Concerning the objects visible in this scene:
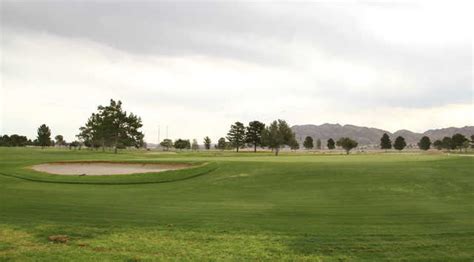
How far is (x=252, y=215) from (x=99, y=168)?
24063 millimetres

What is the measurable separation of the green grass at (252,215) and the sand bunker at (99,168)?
199 inches

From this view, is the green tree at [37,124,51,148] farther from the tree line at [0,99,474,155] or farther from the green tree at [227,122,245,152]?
the green tree at [227,122,245,152]

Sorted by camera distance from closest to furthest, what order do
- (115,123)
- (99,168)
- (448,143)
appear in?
(99,168), (115,123), (448,143)

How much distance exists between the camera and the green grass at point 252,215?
10703mm

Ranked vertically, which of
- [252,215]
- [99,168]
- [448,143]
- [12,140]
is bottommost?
[252,215]

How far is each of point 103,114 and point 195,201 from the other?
7704cm

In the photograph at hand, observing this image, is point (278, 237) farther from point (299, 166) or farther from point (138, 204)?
point (299, 166)

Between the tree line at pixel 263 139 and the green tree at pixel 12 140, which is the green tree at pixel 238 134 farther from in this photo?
the green tree at pixel 12 140

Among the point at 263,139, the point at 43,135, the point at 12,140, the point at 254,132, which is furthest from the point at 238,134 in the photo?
the point at 12,140

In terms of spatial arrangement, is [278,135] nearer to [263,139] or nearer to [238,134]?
[263,139]

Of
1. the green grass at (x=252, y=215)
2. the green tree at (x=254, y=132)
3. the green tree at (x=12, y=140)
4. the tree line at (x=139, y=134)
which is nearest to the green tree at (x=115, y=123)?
the tree line at (x=139, y=134)

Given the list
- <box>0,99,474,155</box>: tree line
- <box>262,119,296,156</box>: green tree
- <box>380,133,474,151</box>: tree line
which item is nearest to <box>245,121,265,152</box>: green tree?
<box>0,99,474,155</box>: tree line

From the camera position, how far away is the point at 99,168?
35812 millimetres

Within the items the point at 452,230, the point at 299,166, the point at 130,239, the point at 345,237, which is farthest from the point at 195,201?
the point at 299,166
